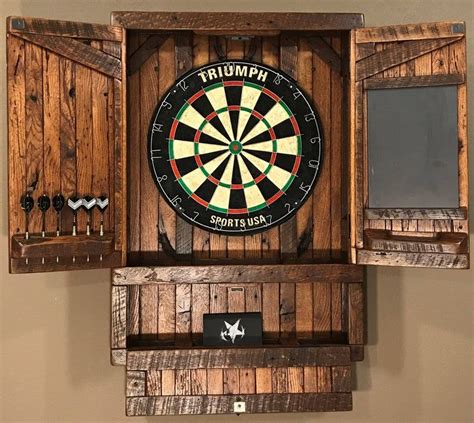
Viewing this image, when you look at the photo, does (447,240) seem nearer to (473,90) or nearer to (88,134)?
(473,90)

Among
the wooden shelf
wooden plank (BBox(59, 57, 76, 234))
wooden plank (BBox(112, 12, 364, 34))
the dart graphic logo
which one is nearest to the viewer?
the wooden shelf

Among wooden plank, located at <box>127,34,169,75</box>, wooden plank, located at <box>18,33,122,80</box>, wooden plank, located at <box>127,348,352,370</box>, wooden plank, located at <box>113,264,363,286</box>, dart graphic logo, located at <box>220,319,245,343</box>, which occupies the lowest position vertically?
wooden plank, located at <box>127,348,352,370</box>

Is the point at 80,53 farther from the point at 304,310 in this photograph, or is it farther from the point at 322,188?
the point at 304,310

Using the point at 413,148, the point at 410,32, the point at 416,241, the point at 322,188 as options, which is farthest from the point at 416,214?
the point at 410,32

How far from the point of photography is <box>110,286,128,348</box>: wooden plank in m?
2.84

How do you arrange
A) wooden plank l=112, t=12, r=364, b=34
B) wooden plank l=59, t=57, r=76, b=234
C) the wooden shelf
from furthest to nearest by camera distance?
wooden plank l=112, t=12, r=364, b=34 < wooden plank l=59, t=57, r=76, b=234 < the wooden shelf

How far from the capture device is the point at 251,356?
2.82 metres

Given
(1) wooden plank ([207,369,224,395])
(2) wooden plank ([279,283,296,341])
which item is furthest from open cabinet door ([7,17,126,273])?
(2) wooden plank ([279,283,296,341])

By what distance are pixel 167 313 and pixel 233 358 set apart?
0.36 meters

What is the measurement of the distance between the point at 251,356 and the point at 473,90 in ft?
5.13

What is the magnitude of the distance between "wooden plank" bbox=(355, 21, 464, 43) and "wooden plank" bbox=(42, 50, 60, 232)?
4.01 feet

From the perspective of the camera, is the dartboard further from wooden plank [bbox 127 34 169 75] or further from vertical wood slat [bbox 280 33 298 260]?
wooden plank [bbox 127 34 169 75]

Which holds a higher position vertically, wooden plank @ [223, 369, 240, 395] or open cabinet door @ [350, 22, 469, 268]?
open cabinet door @ [350, 22, 469, 268]

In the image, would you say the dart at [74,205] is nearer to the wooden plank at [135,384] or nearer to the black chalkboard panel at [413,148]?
the wooden plank at [135,384]
